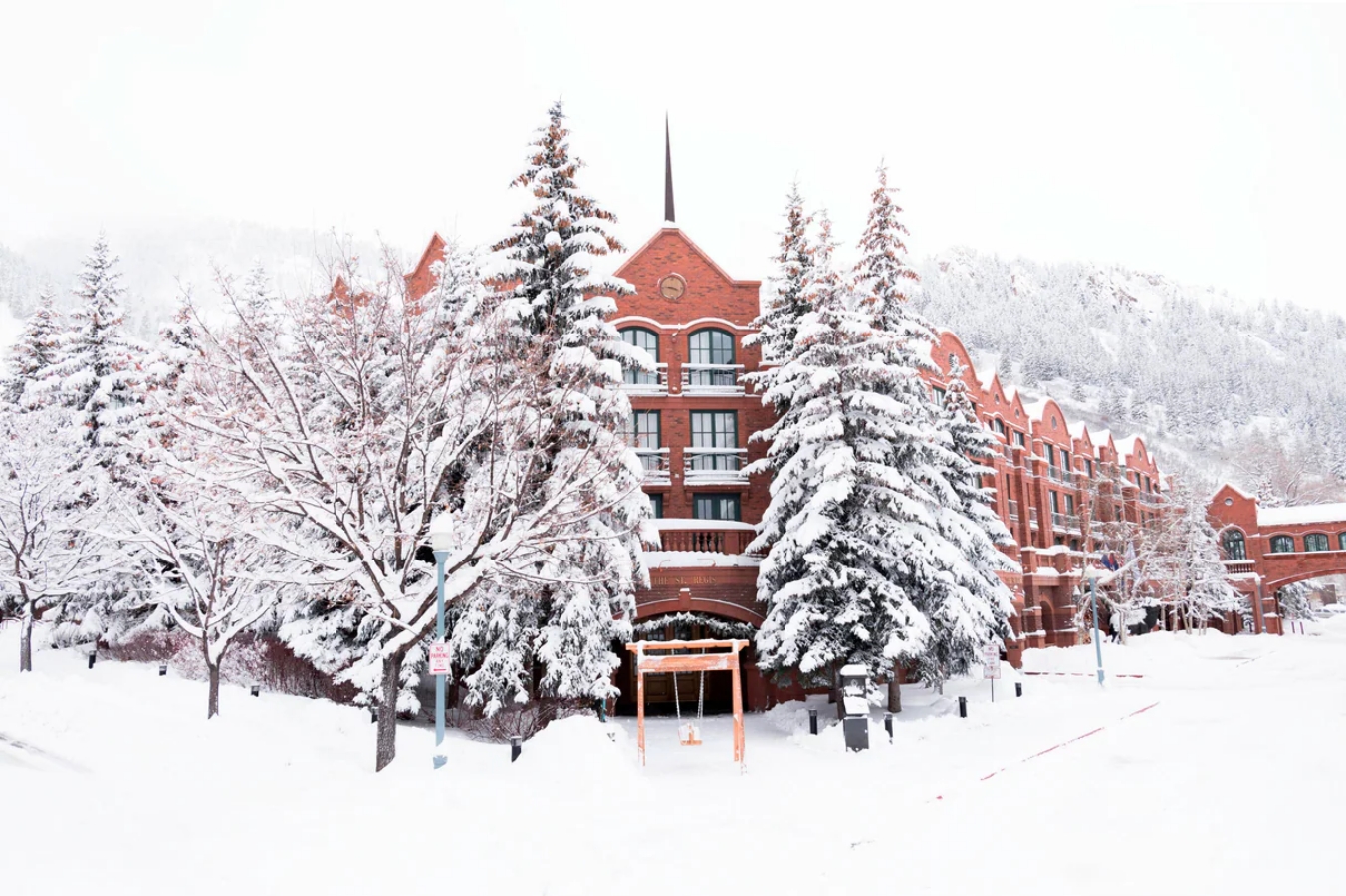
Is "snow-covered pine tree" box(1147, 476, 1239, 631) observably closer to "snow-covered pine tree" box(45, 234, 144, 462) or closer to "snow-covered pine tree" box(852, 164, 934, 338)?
"snow-covered pine tree" box(852, 164, 934, 338)

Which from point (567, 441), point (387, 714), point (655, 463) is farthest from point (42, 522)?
point (655, 463)

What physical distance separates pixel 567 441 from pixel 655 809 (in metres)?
10.9

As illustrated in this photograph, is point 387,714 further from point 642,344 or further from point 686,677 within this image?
point 642,344

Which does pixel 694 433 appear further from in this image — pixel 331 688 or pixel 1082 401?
pixel 1082 401

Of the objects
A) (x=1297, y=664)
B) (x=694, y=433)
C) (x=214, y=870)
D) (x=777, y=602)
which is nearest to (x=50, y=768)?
(x=214, y=870)

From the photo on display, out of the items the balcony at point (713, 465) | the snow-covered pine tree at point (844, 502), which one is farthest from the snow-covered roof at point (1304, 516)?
the snow-covered pine tree at point (844, 502)

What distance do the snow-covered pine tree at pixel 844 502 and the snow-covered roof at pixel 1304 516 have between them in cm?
5417

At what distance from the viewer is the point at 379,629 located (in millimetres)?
22469

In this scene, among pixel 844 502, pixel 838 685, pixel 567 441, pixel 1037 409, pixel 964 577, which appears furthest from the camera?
pixel 1037 409

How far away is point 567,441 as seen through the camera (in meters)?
21.8

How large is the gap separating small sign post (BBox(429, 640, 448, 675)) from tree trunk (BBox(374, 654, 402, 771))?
7.45 feet

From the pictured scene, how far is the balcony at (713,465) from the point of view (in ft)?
101

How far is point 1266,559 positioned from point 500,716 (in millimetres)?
64908

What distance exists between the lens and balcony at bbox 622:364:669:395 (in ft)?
101
